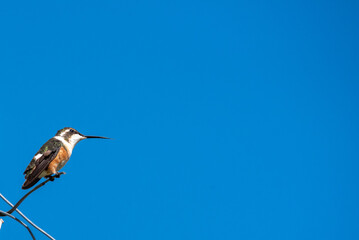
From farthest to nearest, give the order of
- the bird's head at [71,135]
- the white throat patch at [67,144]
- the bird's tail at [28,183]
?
the bird's head at [71,135] → the white throat patch at [67,144] → the bird's tail at [28,183]

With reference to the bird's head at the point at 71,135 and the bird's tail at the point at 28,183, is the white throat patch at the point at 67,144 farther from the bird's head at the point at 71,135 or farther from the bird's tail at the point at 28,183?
the bird's tail at the point at 28,183

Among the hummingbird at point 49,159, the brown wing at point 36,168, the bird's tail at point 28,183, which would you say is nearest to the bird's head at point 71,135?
the hummingbird at point 49,159

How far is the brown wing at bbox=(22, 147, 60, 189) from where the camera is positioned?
198 inches

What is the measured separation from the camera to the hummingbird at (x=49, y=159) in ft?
16.6

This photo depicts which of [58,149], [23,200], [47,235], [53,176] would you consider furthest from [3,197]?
[58,149]

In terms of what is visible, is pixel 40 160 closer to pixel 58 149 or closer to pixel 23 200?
pixel 58 149

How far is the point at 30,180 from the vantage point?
16.5ft

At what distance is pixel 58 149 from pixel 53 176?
1.83 ft

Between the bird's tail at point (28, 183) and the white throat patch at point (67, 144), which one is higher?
the white throat patch at point (67, 144)

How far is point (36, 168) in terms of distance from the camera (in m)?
5.08

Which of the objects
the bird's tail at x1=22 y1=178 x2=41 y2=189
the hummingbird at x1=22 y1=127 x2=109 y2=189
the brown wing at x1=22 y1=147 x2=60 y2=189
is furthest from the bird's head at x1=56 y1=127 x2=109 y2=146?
the bird's tail at x1=22 y1=178 x2=41 y2=189

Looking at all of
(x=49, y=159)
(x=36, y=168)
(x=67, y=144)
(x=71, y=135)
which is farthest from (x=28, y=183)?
(x=71, y=135)

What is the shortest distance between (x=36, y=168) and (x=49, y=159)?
0.20m

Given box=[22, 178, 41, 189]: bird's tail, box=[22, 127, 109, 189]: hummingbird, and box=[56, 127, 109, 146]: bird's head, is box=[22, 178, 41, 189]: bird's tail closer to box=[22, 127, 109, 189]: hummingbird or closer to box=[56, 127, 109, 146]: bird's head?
box=[22, 127, 109, 189]: hummingbird
